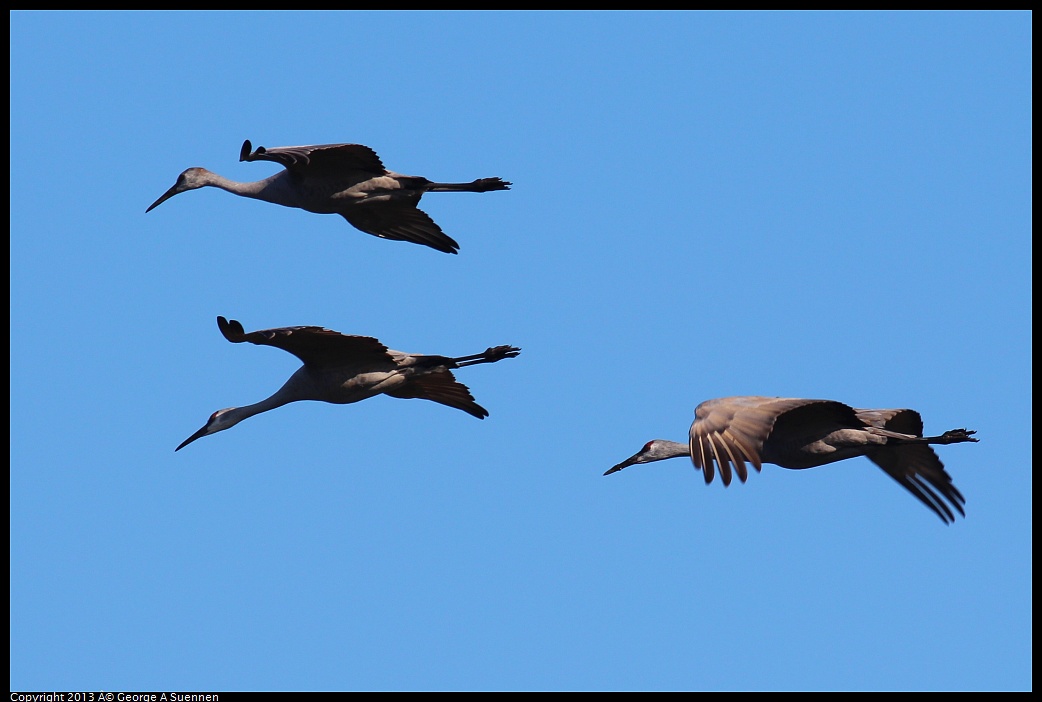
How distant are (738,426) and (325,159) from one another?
16.1ft

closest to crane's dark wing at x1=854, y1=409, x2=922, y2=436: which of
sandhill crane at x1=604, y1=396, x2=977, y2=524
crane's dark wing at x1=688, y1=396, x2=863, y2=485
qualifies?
sandhill crane at x1=604, y1=396, x2=977, y2=524

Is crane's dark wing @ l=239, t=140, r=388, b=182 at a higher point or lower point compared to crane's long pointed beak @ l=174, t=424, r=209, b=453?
higher

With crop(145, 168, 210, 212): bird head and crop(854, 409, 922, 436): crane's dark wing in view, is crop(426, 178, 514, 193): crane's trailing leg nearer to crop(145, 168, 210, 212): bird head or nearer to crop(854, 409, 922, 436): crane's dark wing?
crop(145, 168, 210, 212): bird head

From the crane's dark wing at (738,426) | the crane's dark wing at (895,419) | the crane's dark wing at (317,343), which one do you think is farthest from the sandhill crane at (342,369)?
the crane's dark wing at (895,419)

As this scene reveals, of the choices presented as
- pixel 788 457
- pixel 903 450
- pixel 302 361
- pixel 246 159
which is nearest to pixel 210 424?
pixel 302 361

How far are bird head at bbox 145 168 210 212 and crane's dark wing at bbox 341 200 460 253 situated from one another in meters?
1.68

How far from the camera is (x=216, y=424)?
53.0 ft

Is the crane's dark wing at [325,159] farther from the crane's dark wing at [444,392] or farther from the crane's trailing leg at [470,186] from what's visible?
the crane's dark wing at [444,392]

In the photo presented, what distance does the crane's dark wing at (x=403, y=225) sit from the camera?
17.0 m

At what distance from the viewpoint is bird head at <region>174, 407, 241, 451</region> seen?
16062 millimetres
